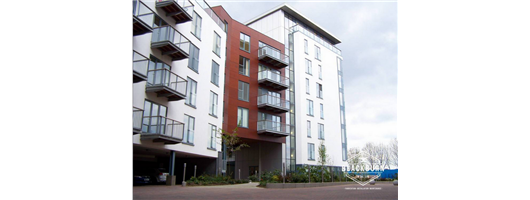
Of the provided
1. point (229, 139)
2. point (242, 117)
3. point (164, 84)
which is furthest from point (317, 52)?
point (164, 84)

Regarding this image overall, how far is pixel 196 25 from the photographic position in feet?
65.4

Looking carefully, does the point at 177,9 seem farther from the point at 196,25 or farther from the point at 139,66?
the point at 139,66

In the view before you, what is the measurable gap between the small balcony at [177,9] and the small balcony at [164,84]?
10.4 ft

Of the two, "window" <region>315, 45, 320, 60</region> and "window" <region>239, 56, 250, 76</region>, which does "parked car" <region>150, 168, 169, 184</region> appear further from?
"window" <region>315, 45, 320, 60</region>

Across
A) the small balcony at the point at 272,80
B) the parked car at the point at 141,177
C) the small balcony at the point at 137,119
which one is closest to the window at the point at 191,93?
the parked car at the point at 141,177

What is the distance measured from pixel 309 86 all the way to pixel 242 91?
8.96 m

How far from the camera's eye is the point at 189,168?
73.3 ft

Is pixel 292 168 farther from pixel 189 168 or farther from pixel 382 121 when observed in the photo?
pixel 382 121
